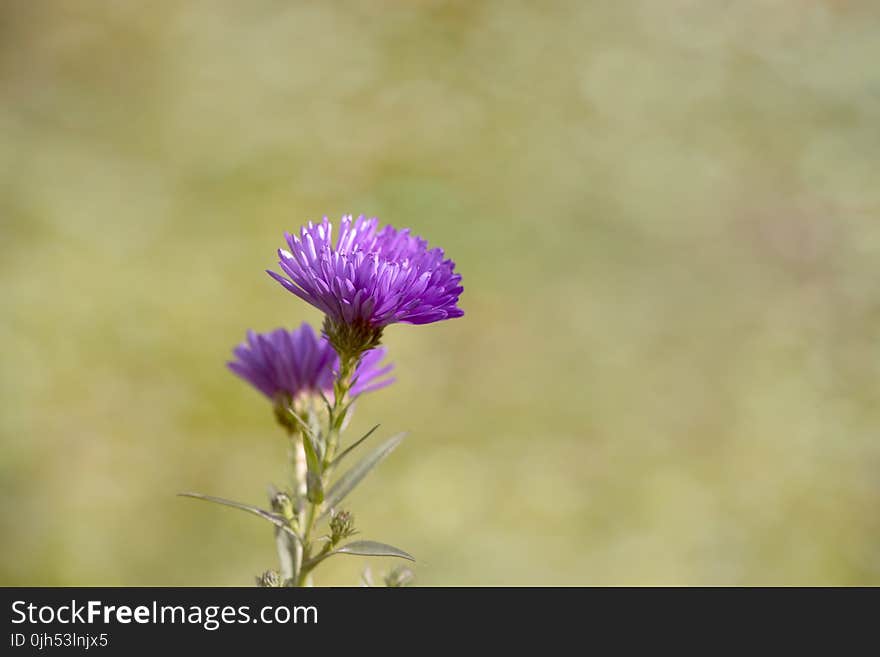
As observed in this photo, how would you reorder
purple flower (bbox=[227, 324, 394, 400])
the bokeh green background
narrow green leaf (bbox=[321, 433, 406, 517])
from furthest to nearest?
the bokeh green background → purple flower (bbox=[227, 324, 394, 400]) → narrow green leaf (bbox=[321, 433, 406, 517])

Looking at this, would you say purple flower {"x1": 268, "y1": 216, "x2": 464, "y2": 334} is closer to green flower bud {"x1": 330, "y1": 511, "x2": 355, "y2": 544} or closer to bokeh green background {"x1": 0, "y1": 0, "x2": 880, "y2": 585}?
green flower bud {"x1": 330, "y1": 511, "x2": 355, "y2": 544}

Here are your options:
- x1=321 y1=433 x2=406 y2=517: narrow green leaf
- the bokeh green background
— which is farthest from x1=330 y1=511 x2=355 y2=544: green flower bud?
the bokeh green background

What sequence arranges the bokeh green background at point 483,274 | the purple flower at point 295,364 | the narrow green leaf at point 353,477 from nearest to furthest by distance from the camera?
the narrow green leaf at point 353,477
the purple flower at point 295,364
the bokeh green background at point 483,274

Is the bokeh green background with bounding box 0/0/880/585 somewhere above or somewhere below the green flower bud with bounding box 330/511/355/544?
above

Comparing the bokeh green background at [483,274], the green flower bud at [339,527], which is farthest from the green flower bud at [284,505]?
the bokeh green background at [483,274]

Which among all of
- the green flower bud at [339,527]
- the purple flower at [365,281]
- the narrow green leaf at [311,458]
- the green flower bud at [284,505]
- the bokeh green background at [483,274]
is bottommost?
the green flower bud at [339,527]

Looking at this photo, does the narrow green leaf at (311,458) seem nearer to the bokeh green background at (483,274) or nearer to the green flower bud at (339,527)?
the green flower bud at (339,527)
